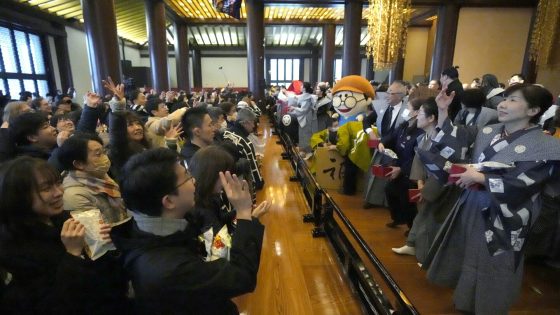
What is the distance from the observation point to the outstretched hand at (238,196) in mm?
1256

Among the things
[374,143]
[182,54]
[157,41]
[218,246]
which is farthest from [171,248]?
[182,54]

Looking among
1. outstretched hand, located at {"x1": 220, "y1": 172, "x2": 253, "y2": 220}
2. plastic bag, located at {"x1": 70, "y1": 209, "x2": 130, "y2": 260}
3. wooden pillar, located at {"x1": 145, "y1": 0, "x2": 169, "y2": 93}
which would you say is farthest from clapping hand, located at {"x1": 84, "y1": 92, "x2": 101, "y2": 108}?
wooden pillar, located at {"x1": 145, "y1": 0, "x2": 169, "y2": 93}

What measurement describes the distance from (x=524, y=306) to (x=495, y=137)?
1377 mm

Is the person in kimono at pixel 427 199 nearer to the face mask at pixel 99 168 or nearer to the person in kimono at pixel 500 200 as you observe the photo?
the person in kimono at pixel 500 200

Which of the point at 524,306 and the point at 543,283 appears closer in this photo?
the point at 524,306

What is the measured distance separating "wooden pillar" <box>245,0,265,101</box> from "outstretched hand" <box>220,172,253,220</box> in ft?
36.1

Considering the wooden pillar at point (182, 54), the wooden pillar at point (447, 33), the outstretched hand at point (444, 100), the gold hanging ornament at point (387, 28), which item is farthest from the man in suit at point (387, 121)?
the wooden pillar at point (182, 54)

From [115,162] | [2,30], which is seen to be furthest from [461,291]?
[2,30]

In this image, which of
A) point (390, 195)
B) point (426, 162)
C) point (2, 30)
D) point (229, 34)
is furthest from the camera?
point (229, 34)

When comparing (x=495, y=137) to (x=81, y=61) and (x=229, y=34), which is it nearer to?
(x=81, y=61)

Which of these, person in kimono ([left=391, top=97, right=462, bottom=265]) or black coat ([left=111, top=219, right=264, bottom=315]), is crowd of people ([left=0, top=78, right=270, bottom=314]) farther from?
person in kimono ([left=391, top=97, right=462, bottom=265])

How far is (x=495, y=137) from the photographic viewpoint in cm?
204

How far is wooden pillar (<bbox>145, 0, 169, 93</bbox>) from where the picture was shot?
10.8 meters

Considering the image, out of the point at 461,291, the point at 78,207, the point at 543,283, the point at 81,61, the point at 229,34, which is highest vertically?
the point at 229,34
